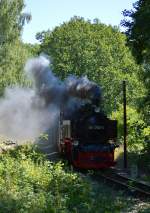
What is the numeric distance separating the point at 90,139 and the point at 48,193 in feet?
33.1

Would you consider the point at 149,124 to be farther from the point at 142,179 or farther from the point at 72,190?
the point at 72,190

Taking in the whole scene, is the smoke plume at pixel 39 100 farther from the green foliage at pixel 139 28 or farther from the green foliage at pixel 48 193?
the green foliage at pixel 48 193

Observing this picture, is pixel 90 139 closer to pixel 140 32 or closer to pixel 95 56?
pixel 140 32

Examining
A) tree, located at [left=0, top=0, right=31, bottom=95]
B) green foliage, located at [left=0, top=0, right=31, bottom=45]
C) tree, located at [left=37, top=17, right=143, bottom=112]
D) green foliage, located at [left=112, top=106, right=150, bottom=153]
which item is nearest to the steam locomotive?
green foliage, located at [left=112, top=106, right=150, bottom=153]

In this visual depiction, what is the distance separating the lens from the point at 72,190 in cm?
1638

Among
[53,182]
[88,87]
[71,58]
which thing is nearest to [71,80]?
[88,87]

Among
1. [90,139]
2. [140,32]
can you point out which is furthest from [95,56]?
[140,32]

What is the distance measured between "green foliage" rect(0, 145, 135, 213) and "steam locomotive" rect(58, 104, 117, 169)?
4212mm

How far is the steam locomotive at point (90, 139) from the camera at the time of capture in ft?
80.0

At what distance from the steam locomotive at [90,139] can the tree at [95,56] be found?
2731cm

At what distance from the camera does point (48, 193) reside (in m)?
15.0

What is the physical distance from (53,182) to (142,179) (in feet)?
20.4

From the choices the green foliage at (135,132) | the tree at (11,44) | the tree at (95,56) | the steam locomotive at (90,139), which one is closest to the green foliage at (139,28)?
the steam locomotive at (90,139)

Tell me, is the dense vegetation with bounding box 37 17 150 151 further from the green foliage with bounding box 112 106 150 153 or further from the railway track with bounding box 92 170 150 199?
the railway track with bounding box 92 170 150 199
